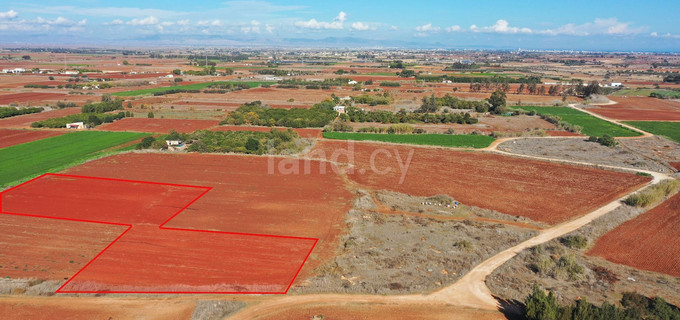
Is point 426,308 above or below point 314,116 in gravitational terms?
below

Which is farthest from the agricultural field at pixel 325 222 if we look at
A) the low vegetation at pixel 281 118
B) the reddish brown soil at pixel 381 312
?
the low vegetation at pixel 281 118

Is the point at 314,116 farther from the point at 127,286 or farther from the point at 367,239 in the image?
the point at 127,286

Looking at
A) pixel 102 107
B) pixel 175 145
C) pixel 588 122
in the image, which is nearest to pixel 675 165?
pixel 588 122

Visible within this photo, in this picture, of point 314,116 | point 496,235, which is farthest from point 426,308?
point 314,116

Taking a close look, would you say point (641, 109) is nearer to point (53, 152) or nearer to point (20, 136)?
point (53, 152)

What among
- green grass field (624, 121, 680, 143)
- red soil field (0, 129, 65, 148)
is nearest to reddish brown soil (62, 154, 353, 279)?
red soil field (0, 129, 65, 148)
